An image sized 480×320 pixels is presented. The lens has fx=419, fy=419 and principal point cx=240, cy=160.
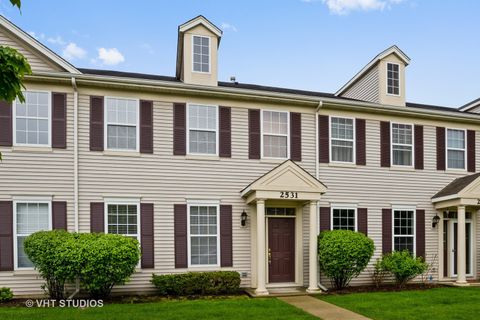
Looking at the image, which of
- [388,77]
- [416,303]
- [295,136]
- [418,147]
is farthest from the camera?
[388,77]

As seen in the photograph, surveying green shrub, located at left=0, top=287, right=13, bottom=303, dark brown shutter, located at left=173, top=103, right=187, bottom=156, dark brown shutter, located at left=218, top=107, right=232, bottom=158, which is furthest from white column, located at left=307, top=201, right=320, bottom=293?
green shrub, located at left=0, top=287, right=13, bottom=303

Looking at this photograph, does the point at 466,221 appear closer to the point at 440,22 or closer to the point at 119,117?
the point at 440,22

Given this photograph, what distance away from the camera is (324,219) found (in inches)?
525

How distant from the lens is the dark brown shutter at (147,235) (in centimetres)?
1162

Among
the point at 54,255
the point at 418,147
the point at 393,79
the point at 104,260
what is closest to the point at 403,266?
the point at 418,147

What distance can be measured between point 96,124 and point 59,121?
0.94m

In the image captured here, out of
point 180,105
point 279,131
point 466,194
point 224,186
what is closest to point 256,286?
point 224,186

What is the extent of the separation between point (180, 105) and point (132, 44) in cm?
521

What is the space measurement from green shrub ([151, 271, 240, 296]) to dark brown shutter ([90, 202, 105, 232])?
6.51 ft

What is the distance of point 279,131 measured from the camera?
13148 mm

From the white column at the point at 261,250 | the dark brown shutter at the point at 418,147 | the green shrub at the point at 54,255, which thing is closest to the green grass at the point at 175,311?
the green shrub at the point at 54,255

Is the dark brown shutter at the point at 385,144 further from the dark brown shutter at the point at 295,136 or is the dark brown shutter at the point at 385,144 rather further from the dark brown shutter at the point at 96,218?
the dark brown shutter at the point at 96,218

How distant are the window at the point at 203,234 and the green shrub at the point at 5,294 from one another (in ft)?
15.2

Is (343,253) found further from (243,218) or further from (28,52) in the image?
(28,52)
